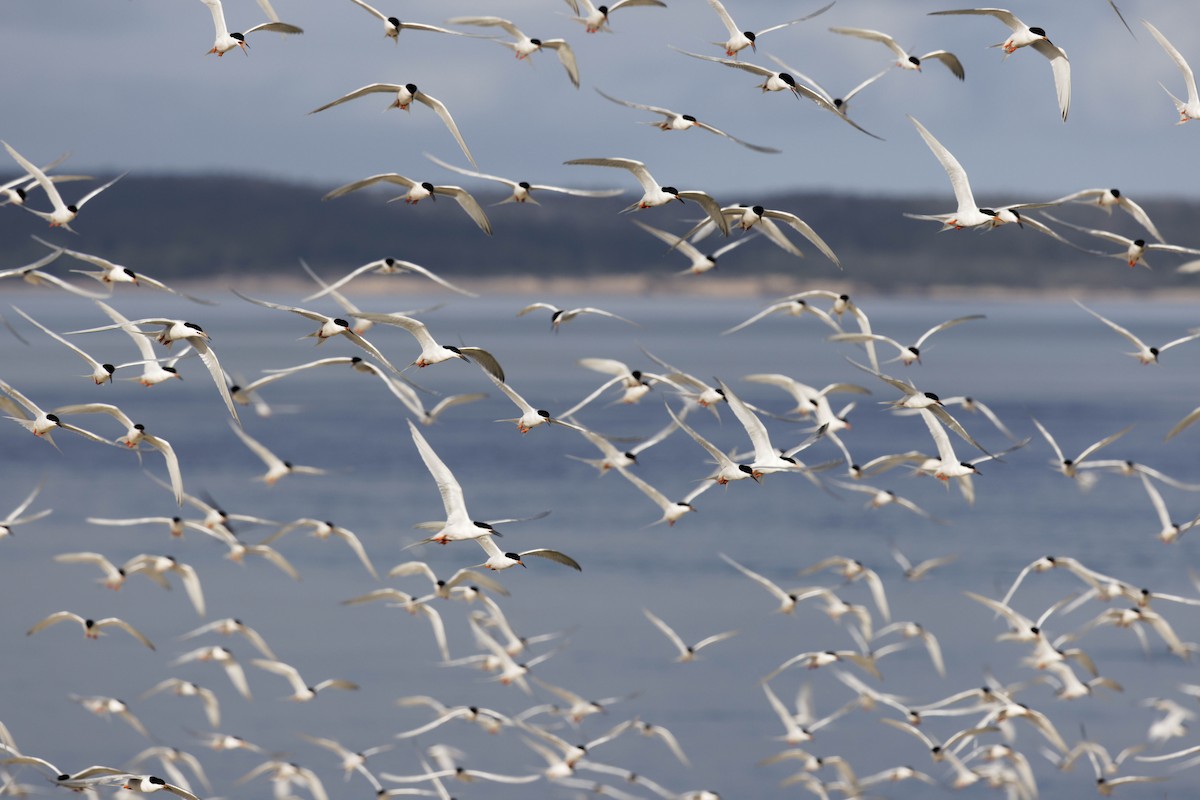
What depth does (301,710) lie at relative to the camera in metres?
44.0

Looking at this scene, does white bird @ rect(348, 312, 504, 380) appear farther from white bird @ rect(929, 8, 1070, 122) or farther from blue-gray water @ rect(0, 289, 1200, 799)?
blue-gray water @ rect(0, 289, 1200, 799)

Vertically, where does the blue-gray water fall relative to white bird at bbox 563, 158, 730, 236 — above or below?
below

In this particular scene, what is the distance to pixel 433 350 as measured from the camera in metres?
25.0

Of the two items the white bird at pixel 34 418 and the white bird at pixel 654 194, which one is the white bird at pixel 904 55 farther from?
the white bird at pixel 34 418

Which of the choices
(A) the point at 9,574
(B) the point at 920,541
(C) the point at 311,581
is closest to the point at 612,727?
(C) the point at 311,581

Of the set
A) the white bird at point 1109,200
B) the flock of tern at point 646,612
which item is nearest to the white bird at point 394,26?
the flock of tern at point 646,612

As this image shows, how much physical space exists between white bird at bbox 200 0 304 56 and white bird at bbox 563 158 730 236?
5215 millimetres

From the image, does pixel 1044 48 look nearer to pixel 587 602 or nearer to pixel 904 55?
pixel 904 55

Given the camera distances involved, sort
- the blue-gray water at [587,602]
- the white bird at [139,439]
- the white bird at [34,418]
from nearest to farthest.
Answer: the white bird at [139,439] < the white bird at [34,418] < the blue-gray water at [587,602]

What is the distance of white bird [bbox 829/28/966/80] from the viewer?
88.9 feet

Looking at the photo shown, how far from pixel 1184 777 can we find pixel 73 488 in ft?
220

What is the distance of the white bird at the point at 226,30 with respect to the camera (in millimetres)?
25469

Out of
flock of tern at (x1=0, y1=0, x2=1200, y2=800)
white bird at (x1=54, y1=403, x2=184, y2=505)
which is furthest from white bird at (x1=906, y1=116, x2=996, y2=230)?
white bird at (x1=54, y1=403, x2=184, y2=505)

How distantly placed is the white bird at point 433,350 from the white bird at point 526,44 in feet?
14.6
